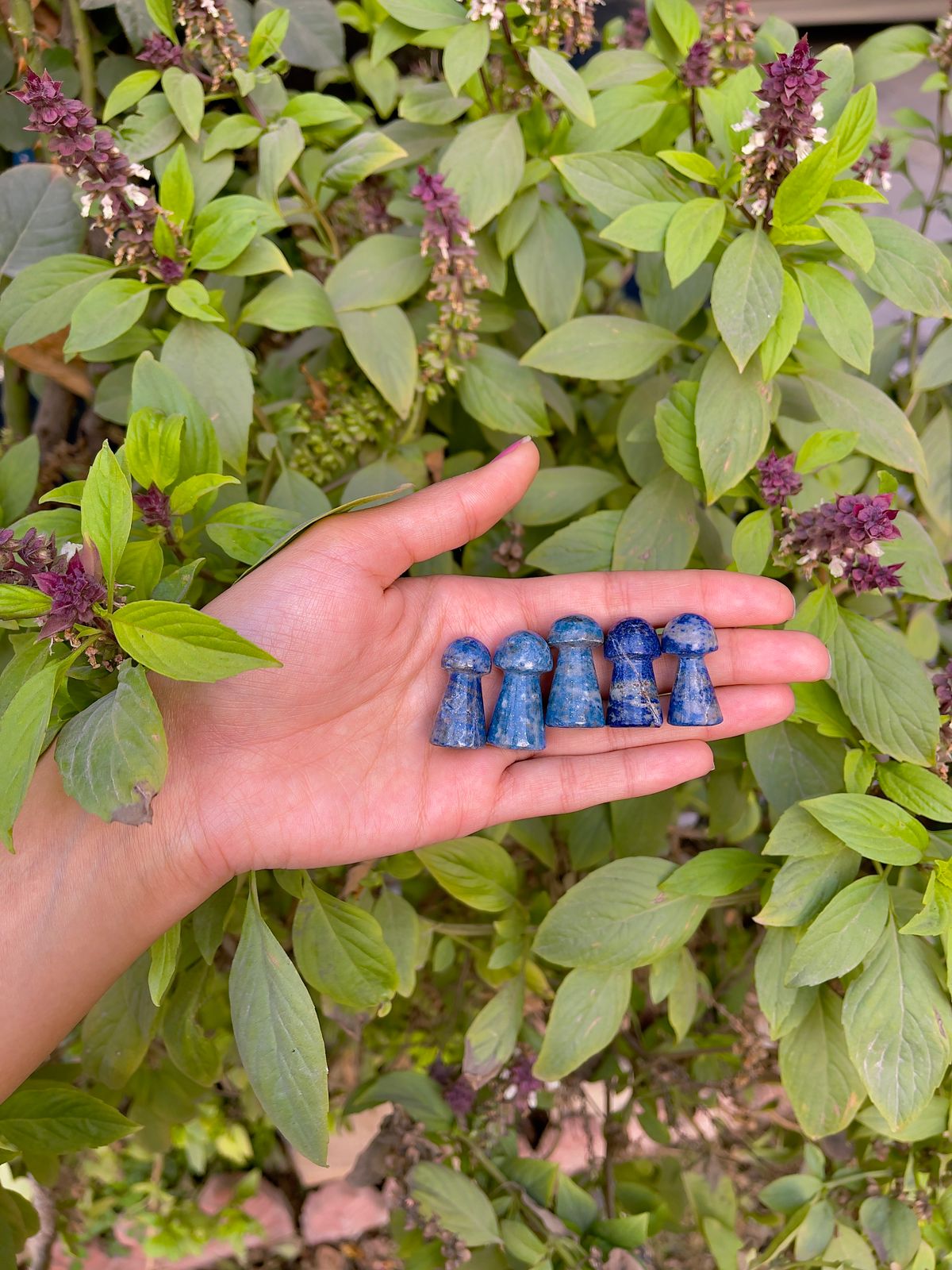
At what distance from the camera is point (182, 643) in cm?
84

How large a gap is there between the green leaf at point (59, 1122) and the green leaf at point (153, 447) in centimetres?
78

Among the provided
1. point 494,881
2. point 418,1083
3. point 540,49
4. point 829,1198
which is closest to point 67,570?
point 494,881

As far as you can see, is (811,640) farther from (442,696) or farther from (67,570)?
(67,570)

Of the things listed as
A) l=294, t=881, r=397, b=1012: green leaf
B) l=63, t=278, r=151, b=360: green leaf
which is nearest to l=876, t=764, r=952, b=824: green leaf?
l=294, t=881, r=397, b=1012: green leaf

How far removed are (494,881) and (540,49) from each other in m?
1.13

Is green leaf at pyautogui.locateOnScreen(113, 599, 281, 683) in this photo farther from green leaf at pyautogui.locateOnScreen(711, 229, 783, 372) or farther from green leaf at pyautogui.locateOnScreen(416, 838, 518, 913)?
green leaf at pyautogui.locateOnScreen(711, 229, 783, 372)

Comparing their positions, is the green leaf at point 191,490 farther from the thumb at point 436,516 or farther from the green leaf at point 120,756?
the green leaf at point 120,756

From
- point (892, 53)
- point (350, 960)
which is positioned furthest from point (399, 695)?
point (892, 53)

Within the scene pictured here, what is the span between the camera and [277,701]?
1.14 meters

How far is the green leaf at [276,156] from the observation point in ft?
4.01

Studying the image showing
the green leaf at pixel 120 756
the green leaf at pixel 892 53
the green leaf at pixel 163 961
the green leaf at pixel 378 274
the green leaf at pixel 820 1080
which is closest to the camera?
the green leaf at pixel 120 756

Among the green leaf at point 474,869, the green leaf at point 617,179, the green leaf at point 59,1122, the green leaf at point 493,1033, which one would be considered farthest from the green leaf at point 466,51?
the green leaf at point 59,1122

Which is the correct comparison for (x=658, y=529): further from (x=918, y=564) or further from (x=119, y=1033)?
(x=119, y=1033)

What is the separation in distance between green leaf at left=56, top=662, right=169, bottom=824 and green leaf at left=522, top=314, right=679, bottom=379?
0.71 metres
